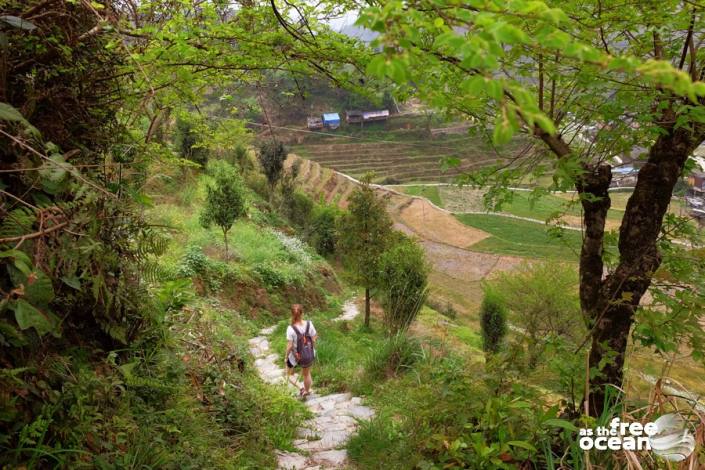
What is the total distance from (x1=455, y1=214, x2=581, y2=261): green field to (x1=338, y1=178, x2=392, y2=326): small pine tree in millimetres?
23014

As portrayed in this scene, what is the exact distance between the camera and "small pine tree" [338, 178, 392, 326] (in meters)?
14.4

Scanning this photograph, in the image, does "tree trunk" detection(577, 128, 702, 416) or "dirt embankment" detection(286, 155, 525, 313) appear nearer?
"tree trunk" detection(577, 128, 702, 416)

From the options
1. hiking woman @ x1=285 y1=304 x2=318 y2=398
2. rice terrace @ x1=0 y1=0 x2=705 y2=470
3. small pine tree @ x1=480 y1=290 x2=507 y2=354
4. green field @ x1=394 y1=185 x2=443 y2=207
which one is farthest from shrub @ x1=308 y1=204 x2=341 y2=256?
rice terrace @ x1=0 y1=0 x2=705 y2=470

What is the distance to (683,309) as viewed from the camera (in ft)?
8.21

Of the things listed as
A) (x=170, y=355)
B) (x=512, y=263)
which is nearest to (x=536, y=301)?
(x=512, y=263)

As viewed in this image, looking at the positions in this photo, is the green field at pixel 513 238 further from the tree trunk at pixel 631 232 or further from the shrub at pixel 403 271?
the tree trunk at pixel 631 232

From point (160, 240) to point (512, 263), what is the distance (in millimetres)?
34546

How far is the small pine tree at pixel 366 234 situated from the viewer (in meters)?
14.4

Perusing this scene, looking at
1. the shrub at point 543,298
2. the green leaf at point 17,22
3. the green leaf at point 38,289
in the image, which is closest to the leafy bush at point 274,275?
the shrub at point 543,298

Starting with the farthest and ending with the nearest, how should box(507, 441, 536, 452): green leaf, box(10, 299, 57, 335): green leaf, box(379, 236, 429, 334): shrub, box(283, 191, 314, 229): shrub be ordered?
box(283, 191, 314, 229): shrub → box(379, 236, 429, 334): shrub → box(507, 441, 536, 452): green leaf → box(10, 299, 57, 335): green leaf

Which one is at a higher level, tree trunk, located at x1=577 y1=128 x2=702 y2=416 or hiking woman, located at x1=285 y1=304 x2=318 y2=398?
tree trunk, located at x1=577 y1=128 x2=702 y2=416

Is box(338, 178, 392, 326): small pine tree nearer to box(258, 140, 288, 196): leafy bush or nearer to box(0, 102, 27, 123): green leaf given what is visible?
box(258, 140, 288, 196): leafy bush

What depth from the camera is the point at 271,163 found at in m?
25.5

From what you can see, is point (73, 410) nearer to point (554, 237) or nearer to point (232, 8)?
point (232, 8)
